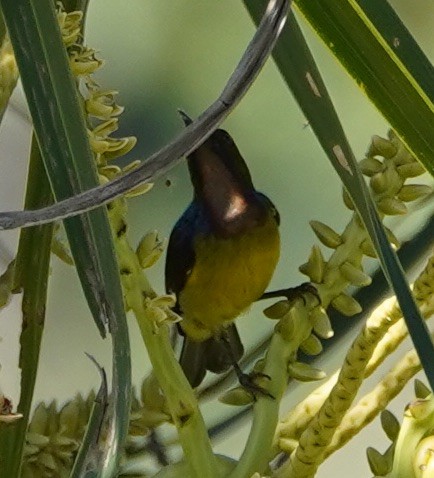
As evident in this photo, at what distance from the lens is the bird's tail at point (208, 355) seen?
1.82ft

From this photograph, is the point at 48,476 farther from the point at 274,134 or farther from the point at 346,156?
the point at 274,134

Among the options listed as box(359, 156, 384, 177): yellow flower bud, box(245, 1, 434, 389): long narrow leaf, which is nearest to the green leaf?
box(245, 1, 434, 389): long narrow leaf

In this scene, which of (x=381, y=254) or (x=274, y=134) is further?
(x=274, y=134)

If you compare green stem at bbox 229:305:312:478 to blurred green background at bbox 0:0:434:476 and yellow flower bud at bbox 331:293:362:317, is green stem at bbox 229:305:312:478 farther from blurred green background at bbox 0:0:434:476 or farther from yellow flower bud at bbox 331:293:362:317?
blurred green background at bbox 0:0:434:476

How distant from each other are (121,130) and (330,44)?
1.13 feet

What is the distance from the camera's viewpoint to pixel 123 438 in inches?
9.6

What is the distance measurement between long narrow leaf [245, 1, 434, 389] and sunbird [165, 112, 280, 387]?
0.68 ft

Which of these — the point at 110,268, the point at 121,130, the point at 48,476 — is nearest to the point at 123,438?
the point at 110,268

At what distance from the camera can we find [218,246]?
52cm

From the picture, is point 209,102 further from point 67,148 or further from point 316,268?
point 67,148

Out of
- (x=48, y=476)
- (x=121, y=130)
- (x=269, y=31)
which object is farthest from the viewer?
(x=121, y=130)

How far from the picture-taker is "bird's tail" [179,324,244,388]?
0.55m

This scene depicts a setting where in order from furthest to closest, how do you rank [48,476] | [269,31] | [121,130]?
[121,130] < [48,476] < [269,31]

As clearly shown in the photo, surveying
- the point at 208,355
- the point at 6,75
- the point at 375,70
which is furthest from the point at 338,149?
the point at 208,355
